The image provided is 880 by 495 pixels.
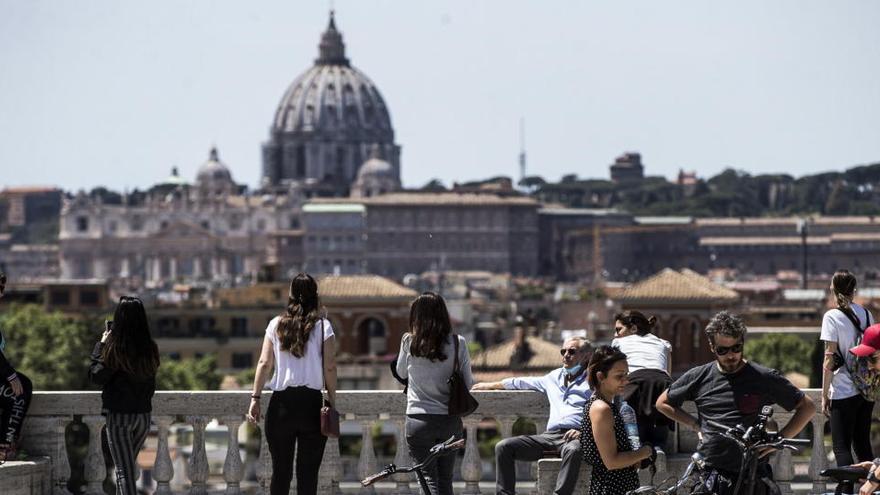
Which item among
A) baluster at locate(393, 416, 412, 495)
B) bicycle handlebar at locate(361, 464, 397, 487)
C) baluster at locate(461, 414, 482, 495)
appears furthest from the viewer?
baluster at locate(461, 414, 482, 495)

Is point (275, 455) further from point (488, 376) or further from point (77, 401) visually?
point (488, 376)

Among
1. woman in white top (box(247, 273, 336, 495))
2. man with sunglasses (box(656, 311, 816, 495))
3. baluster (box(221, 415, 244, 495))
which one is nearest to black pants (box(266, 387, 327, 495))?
woman in white top (box(247, 273, 336, 495))

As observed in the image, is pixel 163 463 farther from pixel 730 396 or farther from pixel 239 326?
pixel 239 326

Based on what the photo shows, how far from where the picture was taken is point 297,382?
12.6 meters

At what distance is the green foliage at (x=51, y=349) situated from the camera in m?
58.1

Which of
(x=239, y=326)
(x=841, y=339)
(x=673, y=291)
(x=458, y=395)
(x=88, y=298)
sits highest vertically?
(x=841, y=339)

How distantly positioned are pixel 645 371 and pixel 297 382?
5.58 feet

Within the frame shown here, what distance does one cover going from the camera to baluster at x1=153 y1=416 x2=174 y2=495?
13.6 m

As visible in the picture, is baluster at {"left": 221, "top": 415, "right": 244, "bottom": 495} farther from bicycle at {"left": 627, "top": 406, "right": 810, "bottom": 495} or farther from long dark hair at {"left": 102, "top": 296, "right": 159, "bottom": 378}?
bicycle at {"left": 627, "top": 406, "right": 810, "bottom": 495}

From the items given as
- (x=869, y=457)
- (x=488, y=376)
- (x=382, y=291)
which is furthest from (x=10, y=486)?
(x=382, y=291)

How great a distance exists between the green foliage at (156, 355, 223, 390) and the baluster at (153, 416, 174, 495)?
47.6m

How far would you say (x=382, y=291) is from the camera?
70.9m

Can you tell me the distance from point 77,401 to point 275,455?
4.88 ft

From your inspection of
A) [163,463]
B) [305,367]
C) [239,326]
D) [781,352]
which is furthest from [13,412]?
[239,326]
